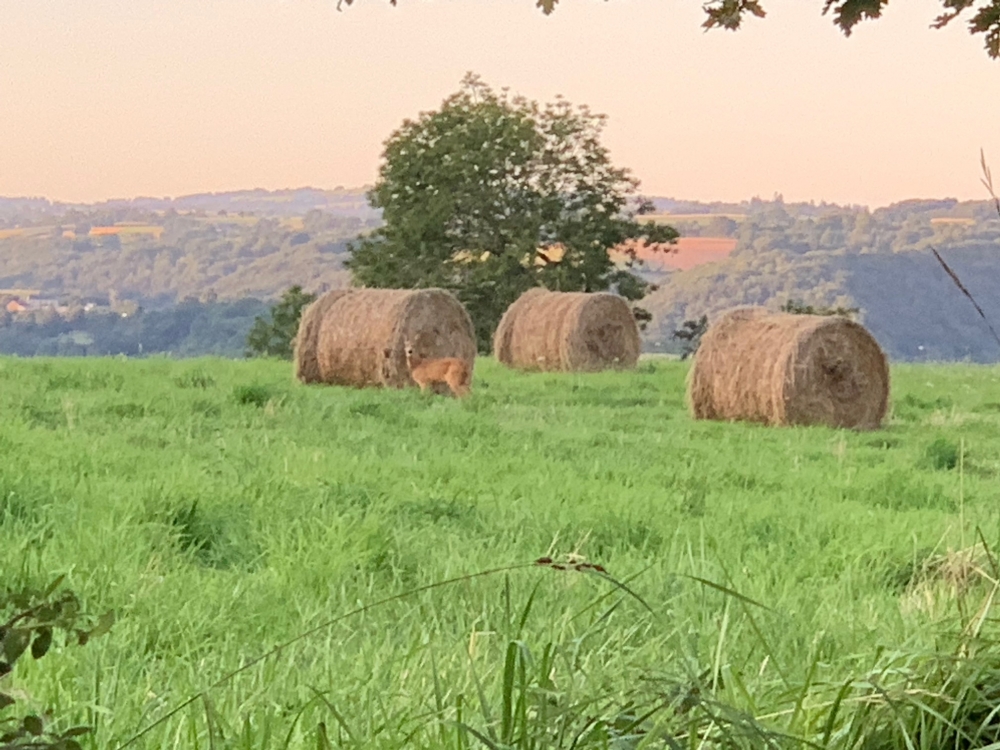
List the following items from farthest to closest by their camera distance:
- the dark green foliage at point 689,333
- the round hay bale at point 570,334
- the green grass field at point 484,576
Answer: the dark green foliage at point 689,333
the round hay bale at point 570,334
the green grass field at point 484,576

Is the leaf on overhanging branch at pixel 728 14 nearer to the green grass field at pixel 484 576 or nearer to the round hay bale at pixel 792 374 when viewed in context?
the green grass field at pixel 484 576

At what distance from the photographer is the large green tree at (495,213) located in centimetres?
2608

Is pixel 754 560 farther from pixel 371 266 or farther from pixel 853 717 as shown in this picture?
pixel 371 266

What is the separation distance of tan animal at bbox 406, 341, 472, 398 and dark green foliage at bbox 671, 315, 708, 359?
10.5m

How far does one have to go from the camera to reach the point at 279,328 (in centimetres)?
3033

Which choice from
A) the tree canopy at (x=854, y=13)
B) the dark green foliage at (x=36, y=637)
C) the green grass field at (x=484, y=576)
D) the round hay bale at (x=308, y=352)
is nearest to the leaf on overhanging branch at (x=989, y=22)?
the tree canopy at (x=854, y=13)

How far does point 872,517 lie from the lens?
4.70 meters

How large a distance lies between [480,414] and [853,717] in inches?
279

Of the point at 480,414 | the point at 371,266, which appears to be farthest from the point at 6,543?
the point at 371,266

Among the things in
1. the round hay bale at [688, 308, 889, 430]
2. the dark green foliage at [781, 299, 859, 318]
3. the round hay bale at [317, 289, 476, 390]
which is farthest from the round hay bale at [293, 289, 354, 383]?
the dark green foliage at [781, 299, 859, 318]

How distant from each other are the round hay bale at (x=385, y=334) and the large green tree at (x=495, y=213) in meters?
11.9

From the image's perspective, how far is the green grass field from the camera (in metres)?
1.75

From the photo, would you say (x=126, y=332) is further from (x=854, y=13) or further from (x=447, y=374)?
(x=854, y=13)

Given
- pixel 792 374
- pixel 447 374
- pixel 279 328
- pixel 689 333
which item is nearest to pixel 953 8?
pixel 792 374
